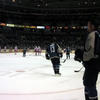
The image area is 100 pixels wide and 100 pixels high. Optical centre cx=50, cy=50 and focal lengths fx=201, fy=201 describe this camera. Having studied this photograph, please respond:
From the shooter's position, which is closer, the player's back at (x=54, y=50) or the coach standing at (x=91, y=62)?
the coach standing at (x=91, y=62)

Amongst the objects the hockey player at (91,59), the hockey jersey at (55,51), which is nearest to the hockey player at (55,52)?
the hockey jersey at (55,51)

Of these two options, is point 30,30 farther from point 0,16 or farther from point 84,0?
point 84,0

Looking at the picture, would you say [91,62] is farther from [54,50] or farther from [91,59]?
[54,50]

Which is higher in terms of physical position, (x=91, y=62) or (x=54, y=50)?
(x=91, y=62)

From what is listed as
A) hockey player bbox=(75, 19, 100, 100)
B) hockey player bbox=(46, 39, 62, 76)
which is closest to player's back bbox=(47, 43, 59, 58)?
hockey player bbox=(46, 39, 62, 76)

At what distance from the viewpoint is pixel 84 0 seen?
44.9 m

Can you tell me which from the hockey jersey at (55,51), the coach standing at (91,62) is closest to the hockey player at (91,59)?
the coach standing at (91,62)

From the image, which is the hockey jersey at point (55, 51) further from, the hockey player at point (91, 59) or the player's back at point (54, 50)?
the hockey player at point (91, 59)

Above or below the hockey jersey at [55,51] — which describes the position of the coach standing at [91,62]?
above

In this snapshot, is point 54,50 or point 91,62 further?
point 54,50

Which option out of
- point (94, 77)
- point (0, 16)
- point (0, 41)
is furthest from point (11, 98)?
point (0, 16)

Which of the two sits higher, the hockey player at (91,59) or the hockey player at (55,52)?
the hockey player at (91,59)

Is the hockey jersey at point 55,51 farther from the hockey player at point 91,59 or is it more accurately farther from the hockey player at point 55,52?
the hockey player at point 91,59

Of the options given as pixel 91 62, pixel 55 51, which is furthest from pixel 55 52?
pixel 91 62
